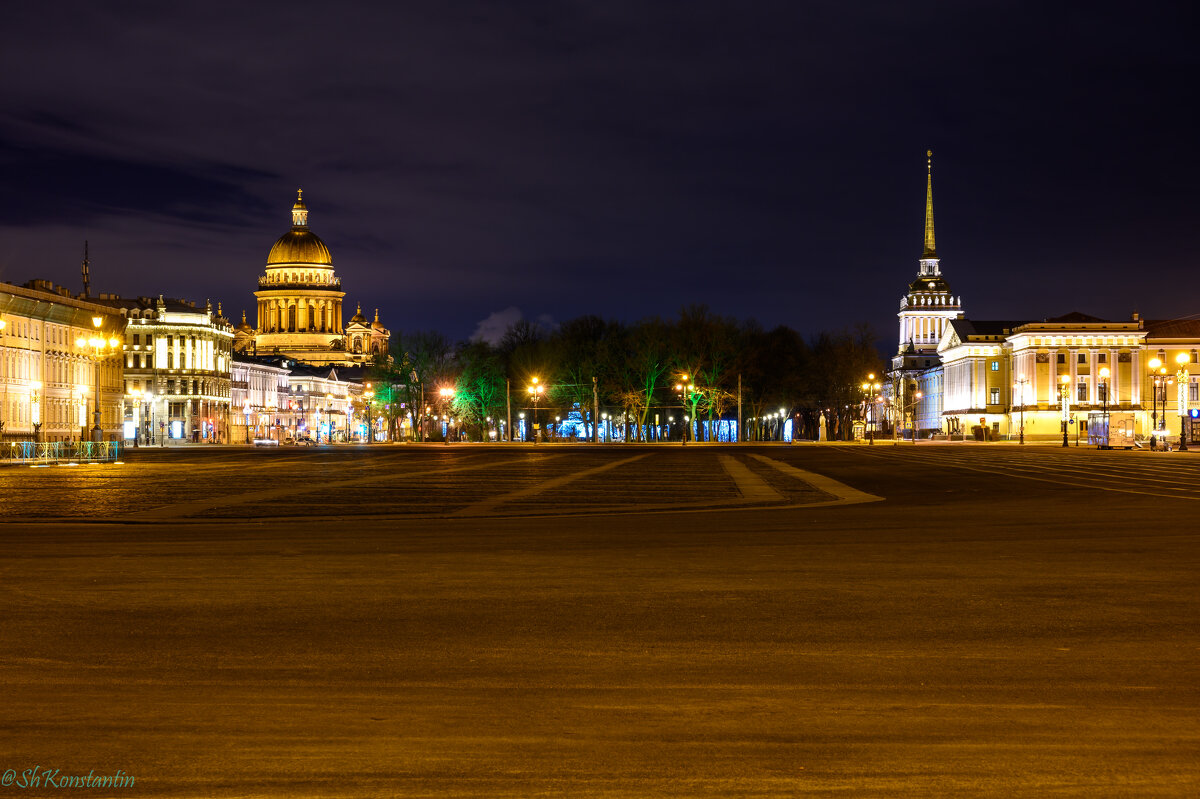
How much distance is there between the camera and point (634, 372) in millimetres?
118375

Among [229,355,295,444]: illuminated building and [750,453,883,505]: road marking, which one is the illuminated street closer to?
[750,453,883,505]: road marking

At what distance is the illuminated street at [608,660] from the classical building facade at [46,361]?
7515 centimetres

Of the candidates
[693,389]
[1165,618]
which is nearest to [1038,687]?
[1165,618]

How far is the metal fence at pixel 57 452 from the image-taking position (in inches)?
2377

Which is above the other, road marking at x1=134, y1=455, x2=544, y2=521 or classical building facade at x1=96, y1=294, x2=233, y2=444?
classical building facade at x1=96, y1=294, x2=233, y2=444

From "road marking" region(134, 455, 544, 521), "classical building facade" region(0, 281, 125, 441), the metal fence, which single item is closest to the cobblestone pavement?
"road marking" region(134, 455, 544, 521)

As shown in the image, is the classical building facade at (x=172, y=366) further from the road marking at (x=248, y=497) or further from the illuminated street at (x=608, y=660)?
the illuminated street at (x=608, y=660)

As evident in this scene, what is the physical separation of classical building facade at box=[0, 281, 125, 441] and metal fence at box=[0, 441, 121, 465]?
19778mm

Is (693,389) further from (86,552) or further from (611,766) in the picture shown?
(611,766)

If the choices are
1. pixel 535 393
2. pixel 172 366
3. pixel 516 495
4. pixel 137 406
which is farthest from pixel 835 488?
pixel 172 366

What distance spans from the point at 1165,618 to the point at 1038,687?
3.48 meters

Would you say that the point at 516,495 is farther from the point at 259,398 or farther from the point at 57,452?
the point at 259,398

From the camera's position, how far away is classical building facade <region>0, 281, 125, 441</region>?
303 feet

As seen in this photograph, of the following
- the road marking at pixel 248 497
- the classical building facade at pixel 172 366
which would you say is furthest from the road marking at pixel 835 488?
the classical building facade at pixel 172 366
